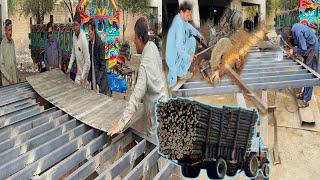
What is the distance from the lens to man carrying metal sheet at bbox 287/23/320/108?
264 inches

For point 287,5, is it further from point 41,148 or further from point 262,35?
point 41,148

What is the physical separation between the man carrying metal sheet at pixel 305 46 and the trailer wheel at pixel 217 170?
440 cm

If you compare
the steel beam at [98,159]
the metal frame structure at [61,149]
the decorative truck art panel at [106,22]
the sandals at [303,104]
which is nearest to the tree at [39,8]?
the decorative truck art panel at [106,22]

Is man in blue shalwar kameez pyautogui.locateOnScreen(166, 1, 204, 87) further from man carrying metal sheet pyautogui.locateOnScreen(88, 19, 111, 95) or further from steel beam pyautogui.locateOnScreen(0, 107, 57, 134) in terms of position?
steel beam pyautogui.locateOnScreen(0, 107, 57, 134)

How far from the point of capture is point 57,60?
797cm

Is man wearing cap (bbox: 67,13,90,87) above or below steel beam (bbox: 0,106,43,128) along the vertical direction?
above

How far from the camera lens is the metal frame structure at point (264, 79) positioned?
12.7 ft

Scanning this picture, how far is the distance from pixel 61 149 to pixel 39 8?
43.9 ft

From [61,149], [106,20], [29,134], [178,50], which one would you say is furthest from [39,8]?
[61,149]

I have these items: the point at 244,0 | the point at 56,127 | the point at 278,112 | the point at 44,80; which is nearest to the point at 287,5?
the point at 244,0

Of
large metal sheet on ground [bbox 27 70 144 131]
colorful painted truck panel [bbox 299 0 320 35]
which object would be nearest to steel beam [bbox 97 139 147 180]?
large metal sheet on ground [bbox 27 70 144 131]

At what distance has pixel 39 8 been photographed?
1481cm

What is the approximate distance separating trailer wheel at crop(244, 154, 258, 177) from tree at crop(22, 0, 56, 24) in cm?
1256

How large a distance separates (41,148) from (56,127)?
1.51 ft
